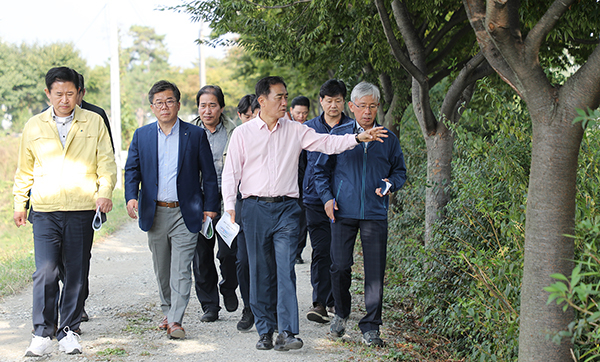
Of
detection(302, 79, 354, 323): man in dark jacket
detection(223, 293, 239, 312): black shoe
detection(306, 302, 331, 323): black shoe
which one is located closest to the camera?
detection(306, 302, 331, 323): black shoe

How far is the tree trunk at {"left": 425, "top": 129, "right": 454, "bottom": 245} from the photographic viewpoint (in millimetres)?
6953

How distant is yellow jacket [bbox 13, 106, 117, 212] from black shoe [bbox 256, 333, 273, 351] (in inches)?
71.1

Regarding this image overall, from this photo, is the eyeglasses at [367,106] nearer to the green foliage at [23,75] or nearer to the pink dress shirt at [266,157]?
the pink dress shirt at [266,157]

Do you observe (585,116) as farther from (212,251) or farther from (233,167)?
(212,251)

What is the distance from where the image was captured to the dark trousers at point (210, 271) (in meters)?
6.22

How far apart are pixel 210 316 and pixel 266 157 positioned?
6.49 feet

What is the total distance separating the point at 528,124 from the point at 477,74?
2.29 m

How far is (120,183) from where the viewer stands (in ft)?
70.7

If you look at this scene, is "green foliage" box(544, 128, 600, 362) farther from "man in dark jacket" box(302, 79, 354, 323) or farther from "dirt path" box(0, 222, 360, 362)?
"man in dark jacket" box(302, 79, 354, 323)

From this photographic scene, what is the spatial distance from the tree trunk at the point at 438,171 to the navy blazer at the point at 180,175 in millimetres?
2628

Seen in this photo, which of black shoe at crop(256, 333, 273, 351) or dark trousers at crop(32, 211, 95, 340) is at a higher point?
dark trousers at crop(32, 211, 95, 340)

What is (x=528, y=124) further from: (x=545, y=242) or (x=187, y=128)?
(x=187, y=128)

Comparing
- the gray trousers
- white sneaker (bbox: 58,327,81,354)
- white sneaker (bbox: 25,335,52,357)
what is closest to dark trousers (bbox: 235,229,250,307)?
the gray trousers

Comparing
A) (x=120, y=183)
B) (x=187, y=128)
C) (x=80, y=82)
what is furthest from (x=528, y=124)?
(x=120, y=183)
